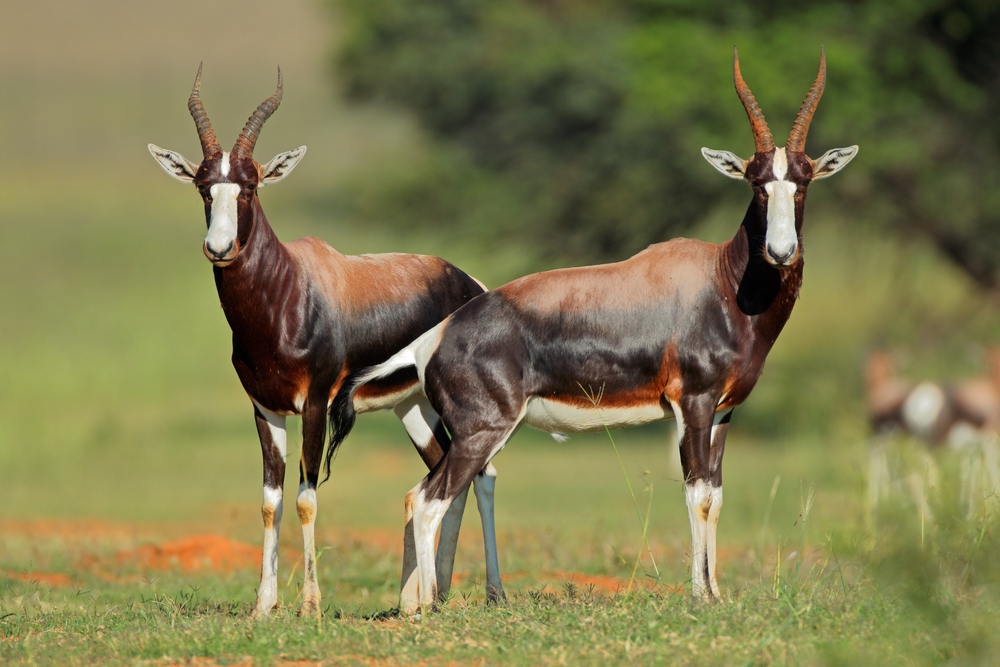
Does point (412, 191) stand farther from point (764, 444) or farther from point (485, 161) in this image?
point (764, 444)

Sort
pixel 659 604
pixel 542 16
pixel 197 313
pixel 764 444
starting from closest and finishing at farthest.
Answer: pixel 659 604, pixel 764 444, pixel 542 16, pixel 197 313

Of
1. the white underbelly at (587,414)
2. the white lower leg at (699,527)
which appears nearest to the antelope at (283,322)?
the white underbelly at (587,414)

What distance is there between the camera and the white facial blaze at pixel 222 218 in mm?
5961

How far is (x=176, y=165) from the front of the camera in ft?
22.0

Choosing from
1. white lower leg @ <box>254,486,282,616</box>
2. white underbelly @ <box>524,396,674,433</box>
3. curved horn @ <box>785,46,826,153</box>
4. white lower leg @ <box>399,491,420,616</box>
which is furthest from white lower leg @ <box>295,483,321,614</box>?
curved horn @ <box>785,46,826,153</box>

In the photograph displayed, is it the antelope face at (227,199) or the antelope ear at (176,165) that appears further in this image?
the antelope ear at (176,165)

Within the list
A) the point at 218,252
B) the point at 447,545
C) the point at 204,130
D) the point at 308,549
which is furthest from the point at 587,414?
the point at 204,130

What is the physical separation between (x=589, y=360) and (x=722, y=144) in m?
11.5

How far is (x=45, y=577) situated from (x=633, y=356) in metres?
4.91

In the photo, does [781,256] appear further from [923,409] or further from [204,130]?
[923,409]

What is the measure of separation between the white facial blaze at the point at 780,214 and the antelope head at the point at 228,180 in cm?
266

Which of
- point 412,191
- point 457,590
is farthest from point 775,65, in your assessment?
point 457,590

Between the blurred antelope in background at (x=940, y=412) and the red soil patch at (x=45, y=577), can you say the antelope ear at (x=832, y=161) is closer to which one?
the red soil patch at (x=45, y=577)

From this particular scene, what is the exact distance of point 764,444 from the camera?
2034 cm
